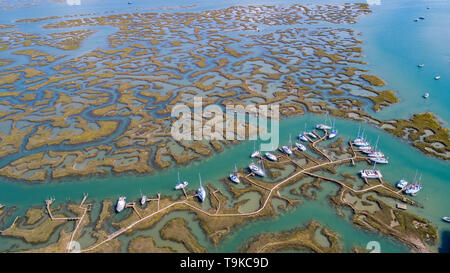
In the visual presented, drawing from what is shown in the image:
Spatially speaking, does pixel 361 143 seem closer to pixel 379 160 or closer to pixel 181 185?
pixel 379 160

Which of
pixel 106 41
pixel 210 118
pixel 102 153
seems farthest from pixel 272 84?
pixel 106 41

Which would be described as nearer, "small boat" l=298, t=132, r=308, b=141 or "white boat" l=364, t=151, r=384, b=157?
"white boat" l=364, t=151, r=384, b=157

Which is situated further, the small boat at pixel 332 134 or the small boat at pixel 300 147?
the small boat at pixel 332 134

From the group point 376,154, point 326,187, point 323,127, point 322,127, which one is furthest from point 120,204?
point 376,154

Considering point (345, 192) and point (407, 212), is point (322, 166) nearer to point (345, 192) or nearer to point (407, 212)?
point (345, 192)

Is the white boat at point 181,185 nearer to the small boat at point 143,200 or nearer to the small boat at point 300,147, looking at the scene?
the small boat at point 143,200

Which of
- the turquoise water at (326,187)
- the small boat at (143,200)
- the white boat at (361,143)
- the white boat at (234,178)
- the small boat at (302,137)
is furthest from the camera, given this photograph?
the small boat at (302,137)

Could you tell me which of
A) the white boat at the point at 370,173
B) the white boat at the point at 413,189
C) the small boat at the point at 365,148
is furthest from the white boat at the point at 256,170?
the white boat at the point at 413,189

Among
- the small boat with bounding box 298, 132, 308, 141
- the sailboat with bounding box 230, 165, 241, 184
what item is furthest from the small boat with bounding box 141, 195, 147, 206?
the small boat with bounding box 298, 132, 308, 141

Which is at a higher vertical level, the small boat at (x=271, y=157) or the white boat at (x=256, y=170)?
the small boat at (x=271, y=157)

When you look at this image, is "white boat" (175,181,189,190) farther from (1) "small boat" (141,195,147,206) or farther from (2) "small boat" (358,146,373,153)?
(2) "small boat" (358,146,373,153)

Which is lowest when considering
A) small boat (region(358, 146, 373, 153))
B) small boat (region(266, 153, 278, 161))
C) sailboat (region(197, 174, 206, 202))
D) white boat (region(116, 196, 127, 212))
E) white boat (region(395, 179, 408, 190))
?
white boat (region(116, 196, 127, 212))
